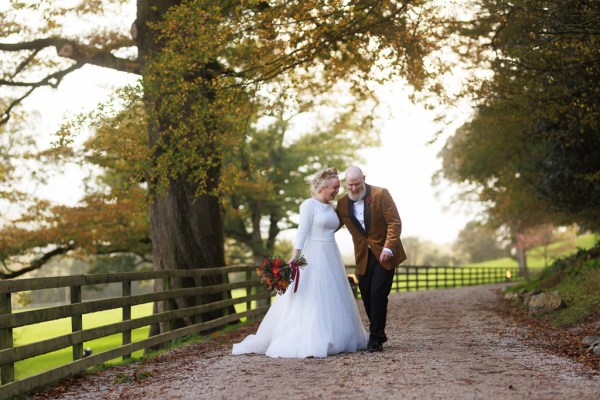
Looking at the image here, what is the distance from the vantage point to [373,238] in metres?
9.78

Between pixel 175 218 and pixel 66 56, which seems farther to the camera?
pixel 66 56

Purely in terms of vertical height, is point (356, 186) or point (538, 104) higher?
point (538, 104)

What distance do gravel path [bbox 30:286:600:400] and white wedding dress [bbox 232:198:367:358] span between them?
0.82ft

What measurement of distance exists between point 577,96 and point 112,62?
1008 centimetres

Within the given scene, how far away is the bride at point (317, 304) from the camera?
31.1 feet

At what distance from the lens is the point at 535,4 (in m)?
13.2

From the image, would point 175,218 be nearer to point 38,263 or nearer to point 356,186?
point 356,186

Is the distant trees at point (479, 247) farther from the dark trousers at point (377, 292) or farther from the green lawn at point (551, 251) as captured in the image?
the dark trousers at point (377, 292)

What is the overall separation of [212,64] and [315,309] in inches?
323

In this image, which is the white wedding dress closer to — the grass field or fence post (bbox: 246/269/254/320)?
the grass field

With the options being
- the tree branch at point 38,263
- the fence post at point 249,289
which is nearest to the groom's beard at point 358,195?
the fence post at point 249,289

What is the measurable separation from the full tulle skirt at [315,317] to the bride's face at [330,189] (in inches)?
22.3

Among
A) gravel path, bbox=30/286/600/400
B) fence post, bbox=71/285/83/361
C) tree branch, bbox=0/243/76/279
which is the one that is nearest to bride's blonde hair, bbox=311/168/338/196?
gravel path, bbox=30/286/600/400

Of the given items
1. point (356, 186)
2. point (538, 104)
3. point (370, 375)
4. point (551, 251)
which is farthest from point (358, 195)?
point (551, 251)
